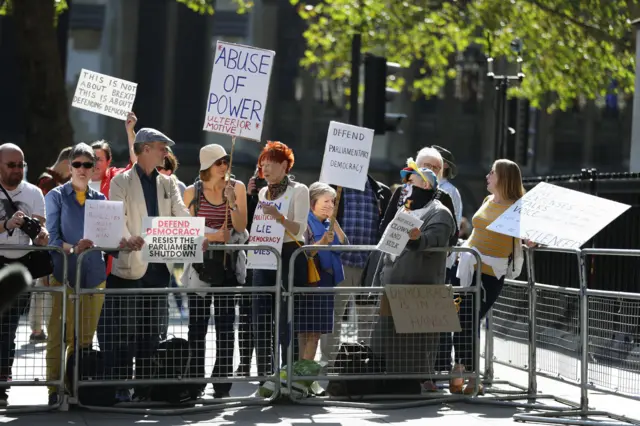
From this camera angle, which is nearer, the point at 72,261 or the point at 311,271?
the point at 72,261

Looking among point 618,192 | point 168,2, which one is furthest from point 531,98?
point 618,192

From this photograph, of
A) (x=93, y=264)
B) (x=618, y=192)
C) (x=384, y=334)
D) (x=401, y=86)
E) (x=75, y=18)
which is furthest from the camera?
(x=401, y=86)

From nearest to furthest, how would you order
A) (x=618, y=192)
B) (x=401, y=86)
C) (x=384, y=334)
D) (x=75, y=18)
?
(x=384, y=334) → (x=618, y=192) → (x=75, y=18) → (x=401, y=86)

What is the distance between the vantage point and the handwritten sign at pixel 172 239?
902 cm

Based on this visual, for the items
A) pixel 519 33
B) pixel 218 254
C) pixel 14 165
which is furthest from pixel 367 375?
pixel 519 33

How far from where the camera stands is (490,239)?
32.5 ft

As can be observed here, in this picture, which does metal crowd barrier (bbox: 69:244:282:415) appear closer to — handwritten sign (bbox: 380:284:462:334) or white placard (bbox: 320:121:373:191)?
handwritten sign (bbox: 380:284:462:334)

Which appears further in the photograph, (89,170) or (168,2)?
(168,2)

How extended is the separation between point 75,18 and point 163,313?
2041 cm

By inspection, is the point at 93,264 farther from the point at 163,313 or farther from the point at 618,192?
the point at 618,192

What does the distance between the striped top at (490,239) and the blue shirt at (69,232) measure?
2.86m

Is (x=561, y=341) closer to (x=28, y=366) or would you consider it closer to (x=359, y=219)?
(x=359, y=219)

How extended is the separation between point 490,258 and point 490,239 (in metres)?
0.15

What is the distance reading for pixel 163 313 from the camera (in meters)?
9.13
